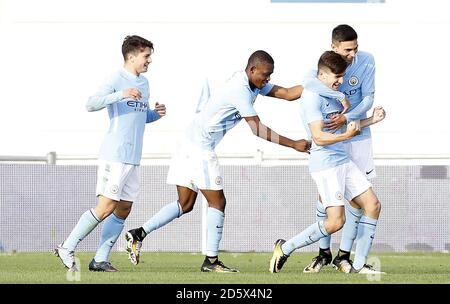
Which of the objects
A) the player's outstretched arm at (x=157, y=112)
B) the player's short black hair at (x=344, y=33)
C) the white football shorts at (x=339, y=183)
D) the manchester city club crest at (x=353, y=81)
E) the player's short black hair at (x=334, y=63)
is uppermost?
the player's short black hair at (x=344, y=33)

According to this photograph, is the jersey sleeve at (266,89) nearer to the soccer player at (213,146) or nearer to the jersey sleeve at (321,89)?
the soccer player at (213,146)

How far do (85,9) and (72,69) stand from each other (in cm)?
94

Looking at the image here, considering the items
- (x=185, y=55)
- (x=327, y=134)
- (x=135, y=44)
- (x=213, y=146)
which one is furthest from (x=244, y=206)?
(x=327, y=134)

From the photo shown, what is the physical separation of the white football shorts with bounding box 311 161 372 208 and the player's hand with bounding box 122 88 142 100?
60.4 inches

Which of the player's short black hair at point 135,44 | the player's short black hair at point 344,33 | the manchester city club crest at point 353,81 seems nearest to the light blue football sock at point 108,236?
the player's short black hair at point 135,44

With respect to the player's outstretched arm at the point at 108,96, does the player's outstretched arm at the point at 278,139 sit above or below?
below

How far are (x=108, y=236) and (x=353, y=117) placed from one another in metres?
2.31

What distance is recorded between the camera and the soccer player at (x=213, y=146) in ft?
37.6

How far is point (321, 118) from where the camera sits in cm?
1120

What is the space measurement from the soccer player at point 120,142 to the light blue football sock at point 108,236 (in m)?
0.27

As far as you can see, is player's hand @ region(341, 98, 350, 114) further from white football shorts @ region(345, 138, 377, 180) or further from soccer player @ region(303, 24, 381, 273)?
white football shorts @ region(345, 138, 377, 180)
